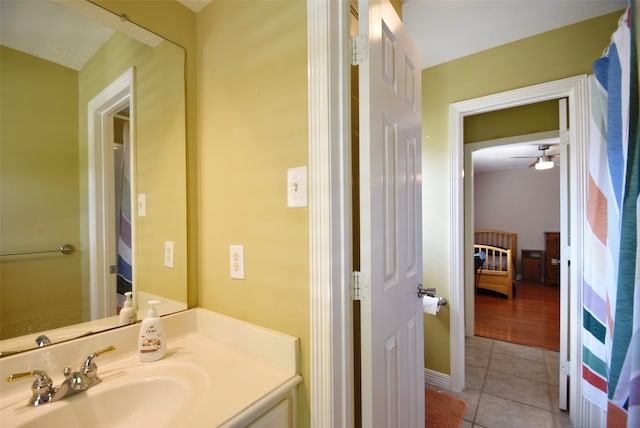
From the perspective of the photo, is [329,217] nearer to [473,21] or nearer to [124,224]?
[124,224]

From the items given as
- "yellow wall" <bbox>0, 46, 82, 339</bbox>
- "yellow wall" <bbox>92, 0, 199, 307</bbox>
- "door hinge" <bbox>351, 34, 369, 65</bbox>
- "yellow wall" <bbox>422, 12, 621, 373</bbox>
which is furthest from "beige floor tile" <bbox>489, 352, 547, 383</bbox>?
"yellow wall" <bbox>0, 46, 82, 339</bbox>

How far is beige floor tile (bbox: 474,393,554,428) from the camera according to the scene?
1762 mm

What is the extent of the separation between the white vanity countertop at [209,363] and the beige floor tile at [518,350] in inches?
110

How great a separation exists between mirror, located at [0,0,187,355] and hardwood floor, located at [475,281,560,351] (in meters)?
3.49

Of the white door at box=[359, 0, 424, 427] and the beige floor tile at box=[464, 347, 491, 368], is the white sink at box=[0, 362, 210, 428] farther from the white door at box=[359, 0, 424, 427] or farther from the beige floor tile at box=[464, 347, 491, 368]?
the beige floor tile at box=[464, 347, 491, 368]

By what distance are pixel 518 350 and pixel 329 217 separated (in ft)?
10.1

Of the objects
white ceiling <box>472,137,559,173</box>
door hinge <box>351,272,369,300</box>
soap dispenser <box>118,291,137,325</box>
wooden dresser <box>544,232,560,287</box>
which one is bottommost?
wooden dresser <box>544,232,560,287</box>

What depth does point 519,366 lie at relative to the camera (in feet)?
8.05

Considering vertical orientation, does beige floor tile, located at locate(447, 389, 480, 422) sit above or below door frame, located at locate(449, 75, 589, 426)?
below

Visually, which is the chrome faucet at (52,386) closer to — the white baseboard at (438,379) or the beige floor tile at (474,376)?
the white baseboard at (438,379)

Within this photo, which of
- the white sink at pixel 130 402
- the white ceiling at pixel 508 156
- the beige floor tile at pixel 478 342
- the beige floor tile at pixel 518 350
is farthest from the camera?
the white ceiling at pixel 508 156

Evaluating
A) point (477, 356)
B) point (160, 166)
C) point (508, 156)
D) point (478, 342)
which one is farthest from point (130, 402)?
point (508, 156)

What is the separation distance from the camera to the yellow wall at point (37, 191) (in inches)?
32.1

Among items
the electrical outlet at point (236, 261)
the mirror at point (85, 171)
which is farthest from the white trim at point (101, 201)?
the electrical outlet at point (236, 261)
